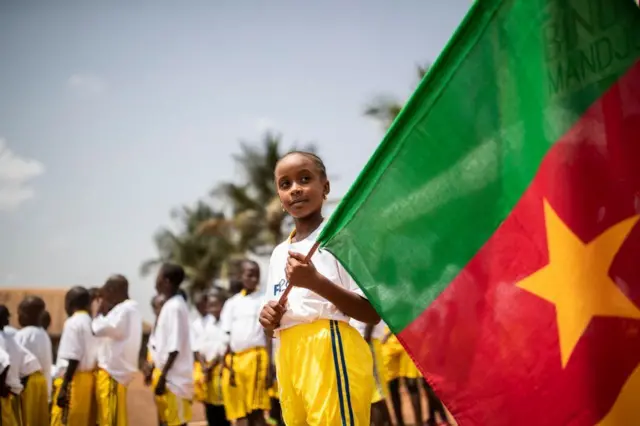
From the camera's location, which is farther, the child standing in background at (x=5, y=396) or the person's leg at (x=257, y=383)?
the person's leg at (x=257, y=383)

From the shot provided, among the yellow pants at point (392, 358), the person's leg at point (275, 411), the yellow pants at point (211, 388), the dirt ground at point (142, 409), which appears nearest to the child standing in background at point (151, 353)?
the yellow pants at point (211, 388)

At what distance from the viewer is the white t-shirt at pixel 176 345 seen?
296 inches

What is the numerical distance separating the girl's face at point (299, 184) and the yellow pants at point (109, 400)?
4.57 m

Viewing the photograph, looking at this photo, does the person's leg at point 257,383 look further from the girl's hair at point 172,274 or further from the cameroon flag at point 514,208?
the cameroon flag at point 514,208

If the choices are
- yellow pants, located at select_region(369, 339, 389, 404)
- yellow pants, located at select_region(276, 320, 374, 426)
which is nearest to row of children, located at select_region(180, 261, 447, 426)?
yellow pants, located at select_region(369, 339, 389, 404)

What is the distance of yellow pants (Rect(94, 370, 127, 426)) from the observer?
7.13m

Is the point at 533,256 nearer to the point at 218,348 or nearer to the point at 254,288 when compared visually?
the point at 254,288

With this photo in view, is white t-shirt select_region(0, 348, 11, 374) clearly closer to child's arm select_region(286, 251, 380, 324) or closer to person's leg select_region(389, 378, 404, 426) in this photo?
person's leg select_region(389, 378, 404, 426)

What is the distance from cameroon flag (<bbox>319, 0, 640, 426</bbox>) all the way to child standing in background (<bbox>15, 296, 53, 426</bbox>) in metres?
6.45

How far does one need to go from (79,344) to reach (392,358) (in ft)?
14.0

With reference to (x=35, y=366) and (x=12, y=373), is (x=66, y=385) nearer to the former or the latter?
(x=12, y=373)

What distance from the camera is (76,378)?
7.26 metres

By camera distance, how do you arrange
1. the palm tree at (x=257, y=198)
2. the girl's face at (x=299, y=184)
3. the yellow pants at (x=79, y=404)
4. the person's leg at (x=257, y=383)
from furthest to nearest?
1. the palm tree at (x=257, y=198)
2. the person's leg at (x=257, y=383)
3. the yellow pants at (x=79, y=404)
4. the girl's face at (x=299, y=184)

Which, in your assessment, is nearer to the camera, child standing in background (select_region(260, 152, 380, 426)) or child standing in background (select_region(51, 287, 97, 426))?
child standing in background (select_region(260, 152, 380, 426))
